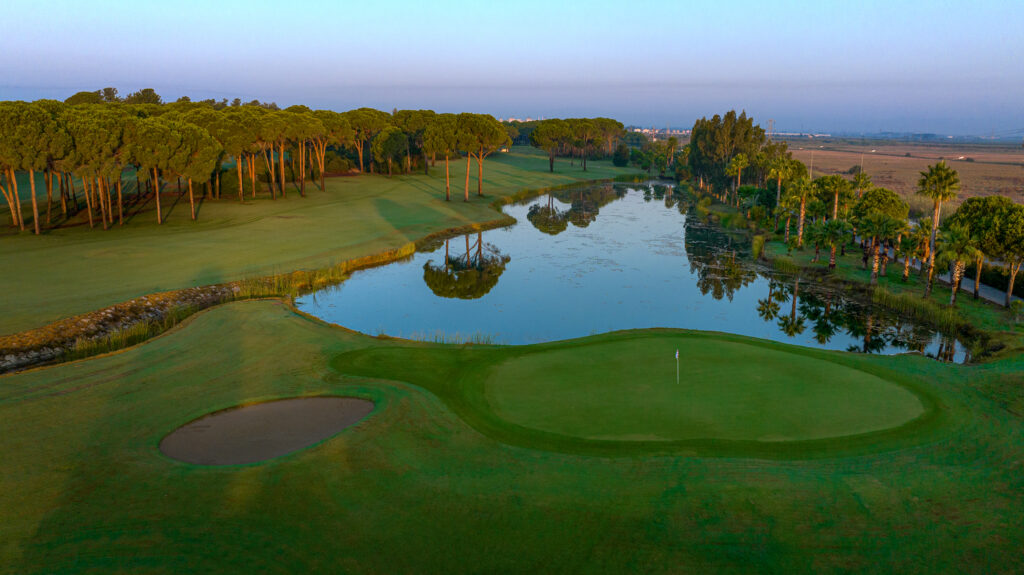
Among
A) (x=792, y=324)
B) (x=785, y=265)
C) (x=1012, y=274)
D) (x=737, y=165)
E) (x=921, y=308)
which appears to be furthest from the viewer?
(x=737, y=165)

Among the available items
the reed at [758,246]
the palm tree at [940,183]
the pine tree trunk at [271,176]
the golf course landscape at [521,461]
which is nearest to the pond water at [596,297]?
the reed at [758,246]

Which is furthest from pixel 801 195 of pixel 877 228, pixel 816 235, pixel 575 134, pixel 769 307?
pixel 575 134

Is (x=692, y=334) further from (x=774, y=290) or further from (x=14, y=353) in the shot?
(x=14, y=353)

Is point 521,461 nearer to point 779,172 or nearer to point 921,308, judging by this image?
point 921,308

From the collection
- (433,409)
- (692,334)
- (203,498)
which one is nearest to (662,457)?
(433,409)

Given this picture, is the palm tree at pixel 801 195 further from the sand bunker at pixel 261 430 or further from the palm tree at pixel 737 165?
the sand bunker at pixel 261 430

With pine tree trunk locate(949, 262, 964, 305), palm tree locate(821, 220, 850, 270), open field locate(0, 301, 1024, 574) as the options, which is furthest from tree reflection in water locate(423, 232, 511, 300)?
pine tree trunk locate(949, 262, 964, 305)
